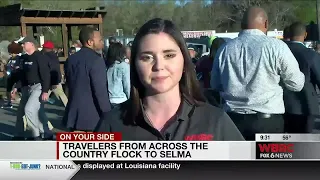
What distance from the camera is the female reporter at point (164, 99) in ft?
8.34

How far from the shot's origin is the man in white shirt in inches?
106

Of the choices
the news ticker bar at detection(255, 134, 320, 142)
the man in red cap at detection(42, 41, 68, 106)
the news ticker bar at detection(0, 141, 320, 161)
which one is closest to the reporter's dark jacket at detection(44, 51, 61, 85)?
the man in red cap at detection(42, 41, 68, 106)

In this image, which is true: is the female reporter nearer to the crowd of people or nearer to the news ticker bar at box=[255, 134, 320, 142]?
the crowd of people

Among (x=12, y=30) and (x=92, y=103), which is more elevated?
(x=12, y=30)

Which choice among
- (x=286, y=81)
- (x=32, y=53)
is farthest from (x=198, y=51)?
(x=32, y=53)

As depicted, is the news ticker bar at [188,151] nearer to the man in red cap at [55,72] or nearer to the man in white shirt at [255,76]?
the man in white shirt at [255,76]

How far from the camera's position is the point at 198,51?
2.56 metres

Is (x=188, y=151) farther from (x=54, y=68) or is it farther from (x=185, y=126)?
(x=54, y=68)

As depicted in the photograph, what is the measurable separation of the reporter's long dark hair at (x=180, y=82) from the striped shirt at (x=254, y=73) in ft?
0.56

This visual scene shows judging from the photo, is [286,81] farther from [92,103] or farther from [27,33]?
[27,33]

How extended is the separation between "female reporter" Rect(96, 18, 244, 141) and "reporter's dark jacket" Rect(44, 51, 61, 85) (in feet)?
1.77

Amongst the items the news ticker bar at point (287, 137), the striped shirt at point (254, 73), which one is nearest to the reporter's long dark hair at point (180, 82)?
the striped shirt at point (254, 73)

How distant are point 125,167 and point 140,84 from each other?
23.0 inches

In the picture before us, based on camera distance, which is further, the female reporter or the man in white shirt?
the man in white shirt
